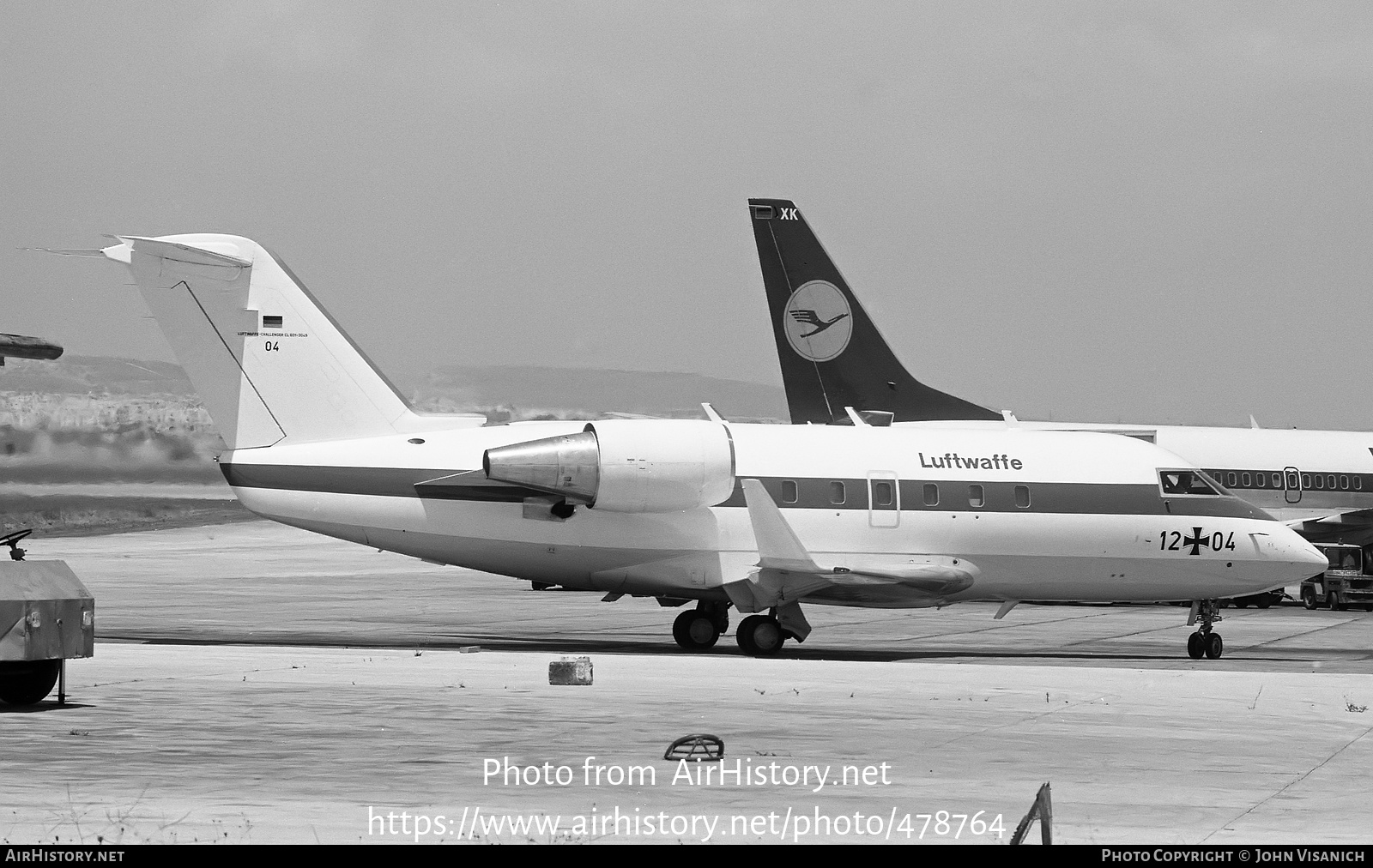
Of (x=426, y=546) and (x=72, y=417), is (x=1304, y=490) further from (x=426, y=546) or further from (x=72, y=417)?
(x=72, y=417)

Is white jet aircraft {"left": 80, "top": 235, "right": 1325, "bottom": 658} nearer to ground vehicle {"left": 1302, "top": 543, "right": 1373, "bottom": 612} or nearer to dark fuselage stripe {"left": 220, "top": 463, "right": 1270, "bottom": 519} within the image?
dark fuselage stripe {"left": 220, "top": 463, "right": 1270, "bottom": 519}

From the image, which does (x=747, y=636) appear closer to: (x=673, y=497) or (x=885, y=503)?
(x=673, y=497)

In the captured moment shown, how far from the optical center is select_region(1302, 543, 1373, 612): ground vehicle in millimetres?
40781

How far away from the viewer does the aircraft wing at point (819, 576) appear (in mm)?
24953

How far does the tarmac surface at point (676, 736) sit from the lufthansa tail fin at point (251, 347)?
3.54 meters

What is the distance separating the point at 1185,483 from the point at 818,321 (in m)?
15.8

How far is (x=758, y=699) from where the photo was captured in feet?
61.9

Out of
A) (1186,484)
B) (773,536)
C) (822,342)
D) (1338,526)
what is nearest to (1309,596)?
(1338,526)

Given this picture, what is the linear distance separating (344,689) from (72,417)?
2263 cm

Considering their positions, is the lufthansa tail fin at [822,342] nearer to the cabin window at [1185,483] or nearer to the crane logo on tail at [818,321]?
the crane logo on tail at [818,321]

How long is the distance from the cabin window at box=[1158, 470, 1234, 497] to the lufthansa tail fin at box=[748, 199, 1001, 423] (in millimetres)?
13163

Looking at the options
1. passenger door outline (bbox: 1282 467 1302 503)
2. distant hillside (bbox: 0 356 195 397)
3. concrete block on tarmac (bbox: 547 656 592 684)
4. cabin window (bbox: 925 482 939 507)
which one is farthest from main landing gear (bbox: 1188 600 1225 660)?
distant hillside (bbox: 0 356 195 397)

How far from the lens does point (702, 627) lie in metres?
26.9
